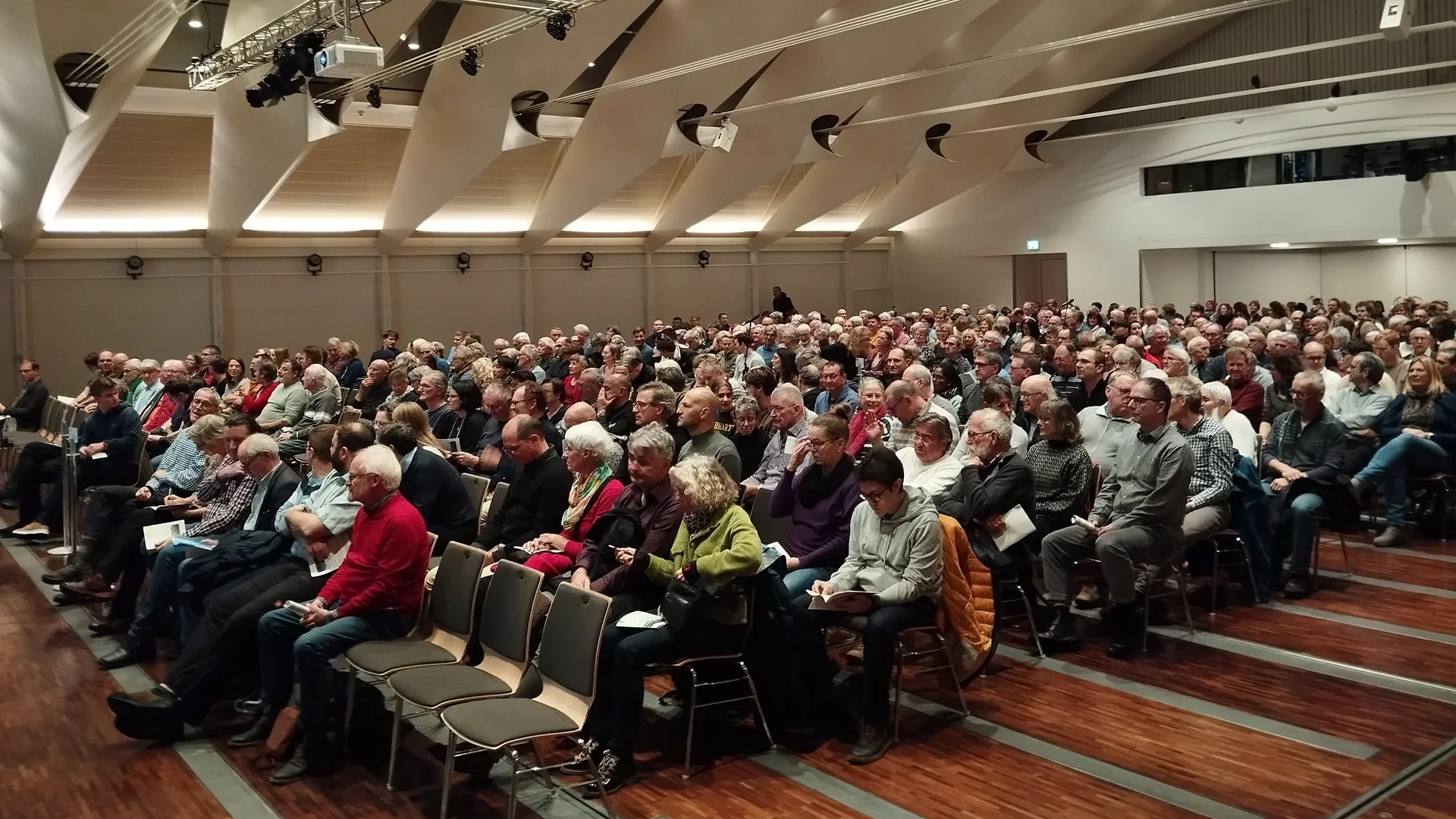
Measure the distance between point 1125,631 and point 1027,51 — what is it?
6.55 metres

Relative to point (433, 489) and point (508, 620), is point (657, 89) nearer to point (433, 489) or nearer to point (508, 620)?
point (433, 489)

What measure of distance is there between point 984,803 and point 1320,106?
15272 mm

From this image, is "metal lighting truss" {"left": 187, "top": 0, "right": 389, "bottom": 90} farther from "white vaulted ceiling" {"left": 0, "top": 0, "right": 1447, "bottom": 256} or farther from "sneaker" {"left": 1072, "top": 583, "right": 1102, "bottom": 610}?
"sneaker" {"left": 1072, "top": 583, "right": 1102, "bottom": 610}

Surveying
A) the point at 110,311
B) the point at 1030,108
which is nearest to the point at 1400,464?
the point at 1030,108

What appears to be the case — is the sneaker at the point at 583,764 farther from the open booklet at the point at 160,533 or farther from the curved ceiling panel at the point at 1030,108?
the curved ceiling panel at the point at 1030,108

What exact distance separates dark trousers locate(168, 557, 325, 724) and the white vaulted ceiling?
226 inches

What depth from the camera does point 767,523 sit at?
514cm

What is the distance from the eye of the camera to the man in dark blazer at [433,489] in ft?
16.6

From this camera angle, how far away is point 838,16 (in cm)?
1345

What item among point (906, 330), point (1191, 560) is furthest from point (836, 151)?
point (1191, 560)

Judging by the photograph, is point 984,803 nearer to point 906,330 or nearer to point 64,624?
point 64,624

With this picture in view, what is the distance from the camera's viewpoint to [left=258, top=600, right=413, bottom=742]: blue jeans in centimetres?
415

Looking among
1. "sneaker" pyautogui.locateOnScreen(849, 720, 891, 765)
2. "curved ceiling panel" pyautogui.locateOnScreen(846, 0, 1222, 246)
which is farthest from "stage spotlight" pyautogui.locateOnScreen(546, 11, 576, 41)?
"curved ceiling panel" pyautogui.locateOnScreen(846, 0, 1222, 246)

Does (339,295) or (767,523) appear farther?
(339,295)
